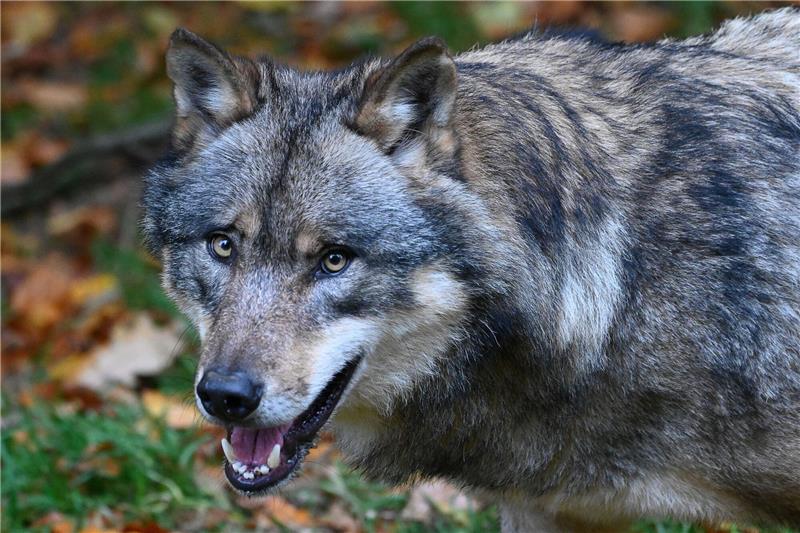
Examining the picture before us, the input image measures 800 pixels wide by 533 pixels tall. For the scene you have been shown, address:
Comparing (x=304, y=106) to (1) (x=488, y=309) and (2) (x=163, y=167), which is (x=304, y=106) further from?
(1) (x=488, y=309)

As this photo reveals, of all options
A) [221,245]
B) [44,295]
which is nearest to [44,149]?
[44,295]

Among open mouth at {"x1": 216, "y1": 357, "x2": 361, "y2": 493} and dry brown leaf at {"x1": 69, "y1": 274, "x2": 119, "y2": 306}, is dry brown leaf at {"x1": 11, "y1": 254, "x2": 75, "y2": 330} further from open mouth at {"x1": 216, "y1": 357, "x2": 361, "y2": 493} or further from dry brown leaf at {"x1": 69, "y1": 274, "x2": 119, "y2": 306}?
open mouth at {"x1": 216, "y1": 357, "x2": 361, "y2": 493}

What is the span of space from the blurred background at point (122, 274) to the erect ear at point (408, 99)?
1347 mm

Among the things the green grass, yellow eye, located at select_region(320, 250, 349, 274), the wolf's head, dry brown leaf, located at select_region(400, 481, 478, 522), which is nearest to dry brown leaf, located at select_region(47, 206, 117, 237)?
the green grass

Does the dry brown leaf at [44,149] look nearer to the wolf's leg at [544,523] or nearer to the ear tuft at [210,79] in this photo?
the ear tuft at [210,79]

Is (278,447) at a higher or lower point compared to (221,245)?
lower

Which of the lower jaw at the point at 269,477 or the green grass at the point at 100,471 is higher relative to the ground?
the lower jaw at the point at 269,477

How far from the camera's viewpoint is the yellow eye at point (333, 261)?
358 centimetres

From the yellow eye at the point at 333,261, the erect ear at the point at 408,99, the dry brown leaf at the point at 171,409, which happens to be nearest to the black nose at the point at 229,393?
the yellow eye at the point at 333,261

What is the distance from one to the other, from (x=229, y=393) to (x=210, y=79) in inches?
46.6

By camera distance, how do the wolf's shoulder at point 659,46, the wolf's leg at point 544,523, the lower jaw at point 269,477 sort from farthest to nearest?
the wolf's leg at point 544,523, the wolf's shoulder at point 659,46, the lower jaw at point 269,477

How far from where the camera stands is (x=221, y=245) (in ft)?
12.2

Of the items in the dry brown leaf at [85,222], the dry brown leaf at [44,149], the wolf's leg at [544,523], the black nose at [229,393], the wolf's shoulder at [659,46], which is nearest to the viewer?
the black nose at [229,393]

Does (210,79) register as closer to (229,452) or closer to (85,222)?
(229,452)
